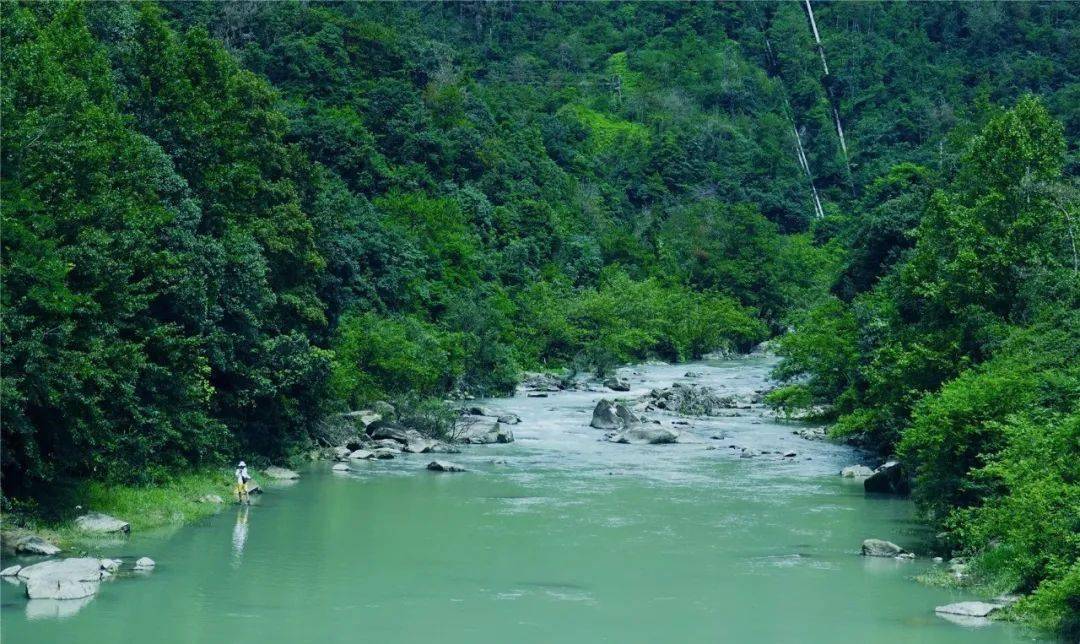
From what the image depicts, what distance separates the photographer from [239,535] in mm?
28953

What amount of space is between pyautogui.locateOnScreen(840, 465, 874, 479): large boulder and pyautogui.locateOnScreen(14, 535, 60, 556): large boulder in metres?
23.1

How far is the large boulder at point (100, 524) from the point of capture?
26750 mm

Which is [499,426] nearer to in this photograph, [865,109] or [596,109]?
[596,109]

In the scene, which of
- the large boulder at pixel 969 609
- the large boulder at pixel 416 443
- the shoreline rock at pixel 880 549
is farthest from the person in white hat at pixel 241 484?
the large boulder at pixel 969 609

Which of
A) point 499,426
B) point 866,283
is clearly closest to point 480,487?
point 499,426

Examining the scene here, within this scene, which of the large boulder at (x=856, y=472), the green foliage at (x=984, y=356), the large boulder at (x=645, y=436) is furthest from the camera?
the large boulder at (x=645, y=436)

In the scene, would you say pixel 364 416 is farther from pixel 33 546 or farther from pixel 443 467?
pixel 33 546

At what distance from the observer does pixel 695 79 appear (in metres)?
142

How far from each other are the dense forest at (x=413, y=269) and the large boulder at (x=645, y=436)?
4.89 metres

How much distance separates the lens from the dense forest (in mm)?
25406

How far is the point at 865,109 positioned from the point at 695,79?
19.0m

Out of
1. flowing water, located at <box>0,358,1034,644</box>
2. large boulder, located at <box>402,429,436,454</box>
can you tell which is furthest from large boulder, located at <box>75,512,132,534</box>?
large boulder, located at <box>402,429,436,454</box>

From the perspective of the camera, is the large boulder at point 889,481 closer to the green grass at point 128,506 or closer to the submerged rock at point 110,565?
the green grass at point 128,506

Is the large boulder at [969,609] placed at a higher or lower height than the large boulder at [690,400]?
lower
